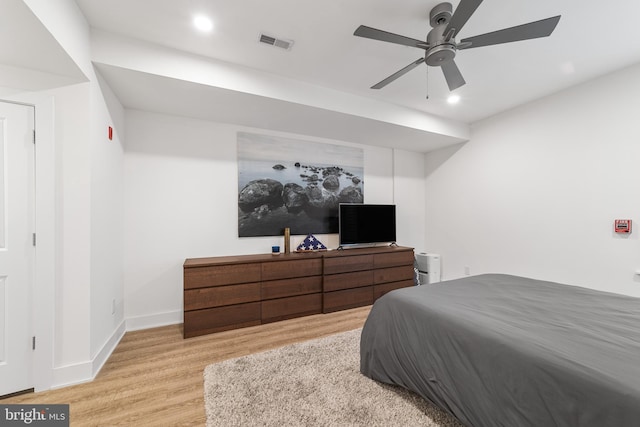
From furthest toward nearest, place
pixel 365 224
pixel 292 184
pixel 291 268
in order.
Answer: pixel 365 224 < pixel 292 184 < pixel 291 268

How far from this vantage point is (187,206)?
312cm

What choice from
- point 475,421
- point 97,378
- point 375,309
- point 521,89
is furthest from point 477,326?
point 521,89

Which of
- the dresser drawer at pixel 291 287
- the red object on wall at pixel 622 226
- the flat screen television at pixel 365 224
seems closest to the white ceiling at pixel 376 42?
the red object on wall at pixel 622 226

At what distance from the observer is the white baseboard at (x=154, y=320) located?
2.84 metres

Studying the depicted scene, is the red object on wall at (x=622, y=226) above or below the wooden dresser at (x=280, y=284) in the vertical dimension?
above

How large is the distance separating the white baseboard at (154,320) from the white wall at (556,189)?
4.23 m

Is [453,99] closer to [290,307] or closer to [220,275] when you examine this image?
[290,307]

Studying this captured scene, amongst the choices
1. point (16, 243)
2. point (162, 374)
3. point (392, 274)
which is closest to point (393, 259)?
point (392, 274)

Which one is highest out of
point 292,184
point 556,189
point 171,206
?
point 292,184

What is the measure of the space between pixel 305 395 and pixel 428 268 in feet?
10.6

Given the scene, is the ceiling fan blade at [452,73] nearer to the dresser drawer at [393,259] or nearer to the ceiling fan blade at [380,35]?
the ceiling fan blade at [380,35]

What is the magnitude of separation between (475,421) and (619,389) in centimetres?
62

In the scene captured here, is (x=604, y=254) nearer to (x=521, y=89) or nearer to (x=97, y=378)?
(x=521, y=89)

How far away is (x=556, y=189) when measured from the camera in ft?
9.93
